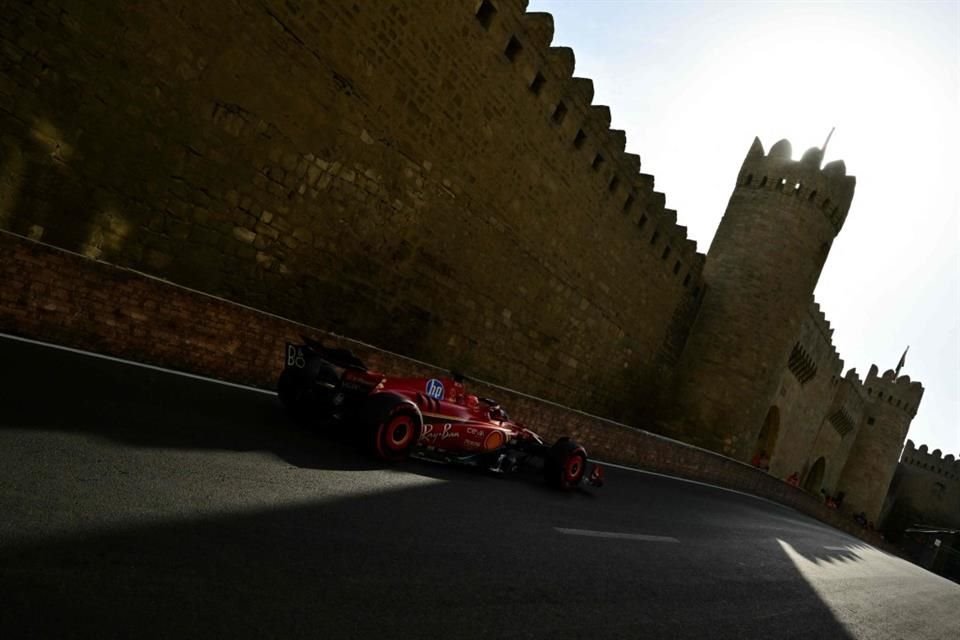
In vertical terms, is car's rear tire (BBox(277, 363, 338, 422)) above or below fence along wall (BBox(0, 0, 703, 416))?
below

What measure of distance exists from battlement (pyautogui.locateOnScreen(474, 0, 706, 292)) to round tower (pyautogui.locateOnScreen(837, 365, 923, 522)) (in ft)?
109

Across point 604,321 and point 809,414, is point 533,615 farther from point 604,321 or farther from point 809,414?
point 809,414

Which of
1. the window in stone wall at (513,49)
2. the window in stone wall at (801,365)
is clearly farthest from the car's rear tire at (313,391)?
the window in stone wall at (801,365)

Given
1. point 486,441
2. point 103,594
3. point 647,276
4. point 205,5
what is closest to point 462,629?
point 103,594

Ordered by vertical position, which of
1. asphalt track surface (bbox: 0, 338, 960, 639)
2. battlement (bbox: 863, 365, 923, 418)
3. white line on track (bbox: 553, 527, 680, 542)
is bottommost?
asphalt track surface (bbox: 0, 338, 960, 639)

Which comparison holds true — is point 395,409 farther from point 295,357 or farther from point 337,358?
point 295,357

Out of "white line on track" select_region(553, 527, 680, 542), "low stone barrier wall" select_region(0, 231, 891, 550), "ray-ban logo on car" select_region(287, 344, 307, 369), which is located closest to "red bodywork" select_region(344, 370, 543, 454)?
"ray-ban logo on car" select_region(287, 344, 307, 369)

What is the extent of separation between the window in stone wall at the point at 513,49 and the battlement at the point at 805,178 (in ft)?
44.5

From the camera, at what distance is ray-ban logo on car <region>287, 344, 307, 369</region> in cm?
525

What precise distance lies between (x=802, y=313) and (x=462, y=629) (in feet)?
73.6

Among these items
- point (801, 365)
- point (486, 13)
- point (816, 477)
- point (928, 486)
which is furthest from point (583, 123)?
point (928, 486)

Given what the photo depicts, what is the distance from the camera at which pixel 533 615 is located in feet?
8.73

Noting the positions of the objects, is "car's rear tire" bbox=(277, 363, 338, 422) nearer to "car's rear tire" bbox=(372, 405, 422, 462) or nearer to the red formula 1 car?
the red formula 1 car

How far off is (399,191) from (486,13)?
3947 mm
